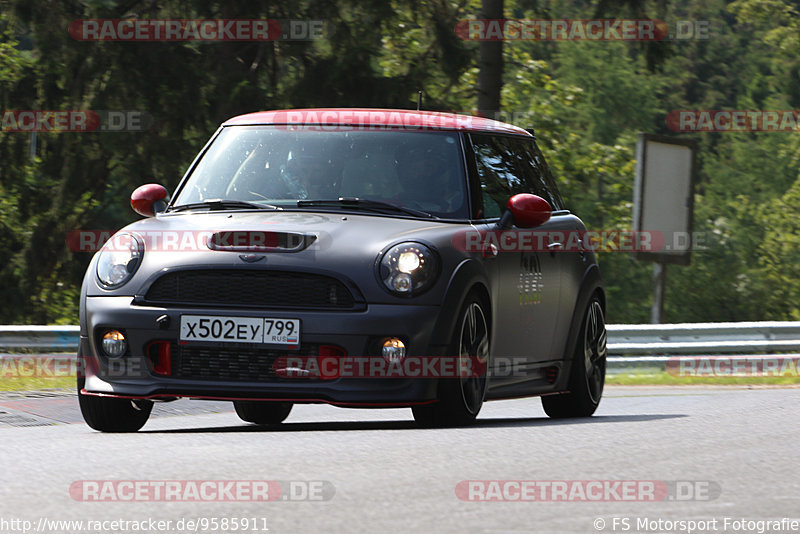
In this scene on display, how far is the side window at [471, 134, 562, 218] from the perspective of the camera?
8.54 metres

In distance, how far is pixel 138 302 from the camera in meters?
7.39

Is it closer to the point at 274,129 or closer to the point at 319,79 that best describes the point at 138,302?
the point at 274,129

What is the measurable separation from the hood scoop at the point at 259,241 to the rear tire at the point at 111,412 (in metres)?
1.07

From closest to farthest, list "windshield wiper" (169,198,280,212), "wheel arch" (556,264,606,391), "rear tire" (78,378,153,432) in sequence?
"rear tire" (78,378,153,432)
"windshield wiper" (169,198,280,212)
"wheel arch" (556,264,606,391)

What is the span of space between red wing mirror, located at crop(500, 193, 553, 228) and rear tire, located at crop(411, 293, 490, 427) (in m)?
0.78

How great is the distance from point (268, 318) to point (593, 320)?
11.2ft

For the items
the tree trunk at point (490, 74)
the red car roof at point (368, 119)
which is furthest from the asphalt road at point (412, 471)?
the tree trunk at point (490, 74)

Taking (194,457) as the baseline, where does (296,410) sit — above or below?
below

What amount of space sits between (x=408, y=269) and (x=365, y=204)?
0.77 meters

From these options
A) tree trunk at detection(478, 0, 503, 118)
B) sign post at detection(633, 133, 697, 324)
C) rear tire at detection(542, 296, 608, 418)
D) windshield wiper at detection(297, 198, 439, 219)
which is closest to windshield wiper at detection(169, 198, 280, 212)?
windshield wiper at detection(297, 198, 439, 219)

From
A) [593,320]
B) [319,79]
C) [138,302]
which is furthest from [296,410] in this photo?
[319,79]

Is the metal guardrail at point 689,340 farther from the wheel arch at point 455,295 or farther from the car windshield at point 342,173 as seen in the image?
the wheel arch at point 455,295

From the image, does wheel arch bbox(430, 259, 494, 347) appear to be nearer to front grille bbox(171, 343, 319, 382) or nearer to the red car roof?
front grille bbox(171, 343, 319, 382)

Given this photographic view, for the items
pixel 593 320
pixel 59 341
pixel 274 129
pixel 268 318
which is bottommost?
pixel 59 341
